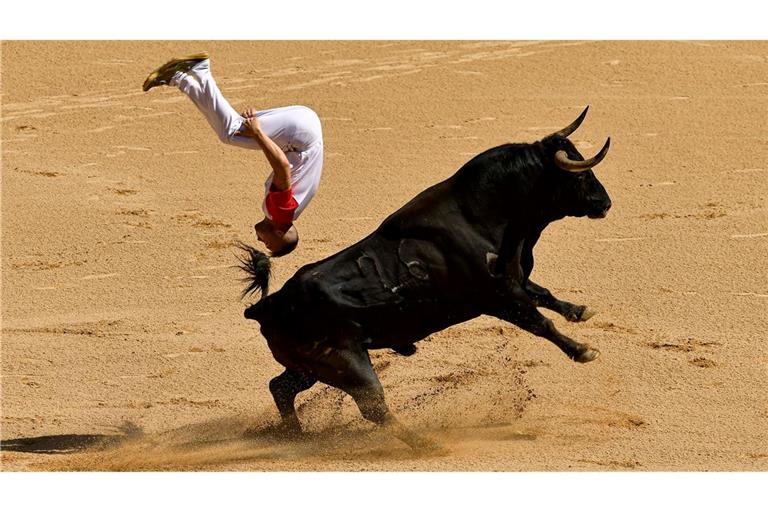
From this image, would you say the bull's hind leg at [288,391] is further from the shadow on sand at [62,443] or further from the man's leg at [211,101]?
the man's leg at [211,101]

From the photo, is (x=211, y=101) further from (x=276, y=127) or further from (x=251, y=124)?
(x=276, y=127)

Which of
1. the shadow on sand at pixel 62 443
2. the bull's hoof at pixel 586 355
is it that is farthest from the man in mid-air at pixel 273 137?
the bull's hoof at pixel 586 355

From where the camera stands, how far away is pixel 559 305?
409 inches

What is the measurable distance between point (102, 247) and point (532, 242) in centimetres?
494

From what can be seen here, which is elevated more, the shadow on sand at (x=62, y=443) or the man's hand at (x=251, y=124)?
the man's hand at (x=251, y=124)

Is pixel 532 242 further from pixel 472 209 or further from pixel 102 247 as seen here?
pixel 102 247

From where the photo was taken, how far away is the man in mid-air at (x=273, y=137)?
9.91 metres

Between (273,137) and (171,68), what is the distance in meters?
0.74

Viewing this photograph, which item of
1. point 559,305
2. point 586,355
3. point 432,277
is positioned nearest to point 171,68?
point 432,277

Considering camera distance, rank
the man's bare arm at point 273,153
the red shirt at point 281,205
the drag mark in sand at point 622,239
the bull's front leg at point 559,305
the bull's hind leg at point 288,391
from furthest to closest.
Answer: the drag mark in sand at point 622,239 < the bull's hind leg at point 288,391 < the bull's front leg at point 559,305 < the red shirt at point 281,205 < the man's bare arm at point 273,153

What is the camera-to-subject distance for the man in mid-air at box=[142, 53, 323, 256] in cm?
991

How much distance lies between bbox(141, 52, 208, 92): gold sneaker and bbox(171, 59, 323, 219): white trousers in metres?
0.03

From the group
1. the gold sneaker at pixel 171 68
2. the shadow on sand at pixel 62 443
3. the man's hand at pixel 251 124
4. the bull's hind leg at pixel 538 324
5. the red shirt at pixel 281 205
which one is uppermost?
the gold sneaker at pixel 171 68

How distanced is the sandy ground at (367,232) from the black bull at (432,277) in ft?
2.22
